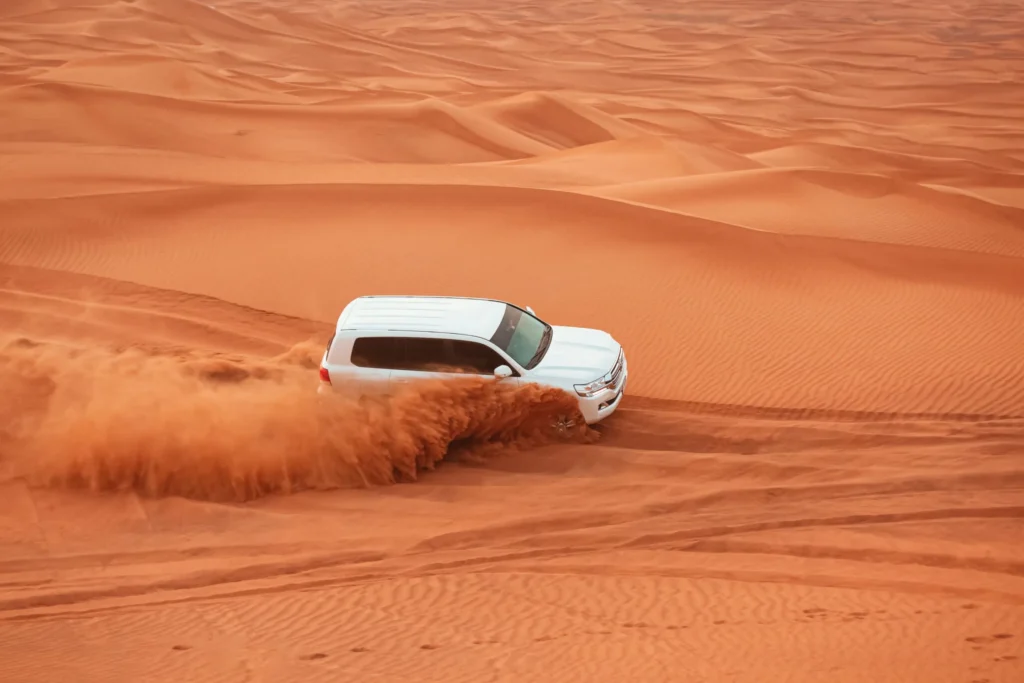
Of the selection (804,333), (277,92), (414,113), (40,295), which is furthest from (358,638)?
(277,92)

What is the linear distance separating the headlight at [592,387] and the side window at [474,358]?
76cm

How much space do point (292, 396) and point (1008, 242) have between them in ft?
40.8

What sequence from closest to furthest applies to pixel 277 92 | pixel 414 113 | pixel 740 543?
pixel 740 543, pixel 414 113, pixel 277 92

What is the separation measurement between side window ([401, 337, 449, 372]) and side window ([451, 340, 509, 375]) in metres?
0.12

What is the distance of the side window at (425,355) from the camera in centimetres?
929

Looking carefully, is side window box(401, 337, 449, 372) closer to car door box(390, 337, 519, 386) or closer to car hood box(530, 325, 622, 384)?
car door box(390, 337, 519, 386)

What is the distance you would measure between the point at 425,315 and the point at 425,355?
0.48 m

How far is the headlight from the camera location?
9398mm

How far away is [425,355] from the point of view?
9.30 m

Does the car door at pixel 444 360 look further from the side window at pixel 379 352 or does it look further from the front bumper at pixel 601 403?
the front bumper at pixel 601 403

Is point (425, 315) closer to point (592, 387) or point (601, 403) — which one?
point (592, 387)

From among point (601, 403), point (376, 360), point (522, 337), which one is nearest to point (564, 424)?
point (601, 403)

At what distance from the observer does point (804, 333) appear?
12180 mm

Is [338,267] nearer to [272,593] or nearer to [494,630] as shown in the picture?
[272,593]
